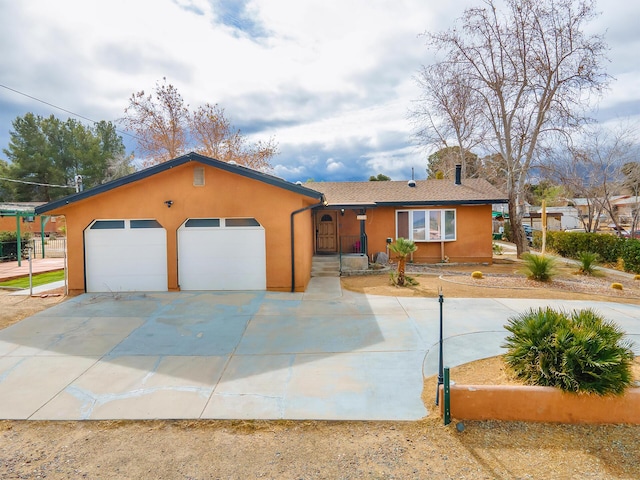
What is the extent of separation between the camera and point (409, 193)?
1753cm

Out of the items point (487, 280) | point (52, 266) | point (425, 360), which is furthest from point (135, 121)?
point (425, 360)

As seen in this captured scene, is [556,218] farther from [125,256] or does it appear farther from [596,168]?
[125,256]

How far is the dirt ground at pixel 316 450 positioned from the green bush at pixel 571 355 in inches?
18.5

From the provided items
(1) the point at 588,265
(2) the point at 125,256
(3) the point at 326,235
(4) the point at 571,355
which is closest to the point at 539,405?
(4) the point at 571,355

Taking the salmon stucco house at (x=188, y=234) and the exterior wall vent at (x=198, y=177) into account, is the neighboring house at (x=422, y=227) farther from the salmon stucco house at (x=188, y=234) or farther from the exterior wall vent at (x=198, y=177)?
the exterior wall vent at (x=198, y=177)

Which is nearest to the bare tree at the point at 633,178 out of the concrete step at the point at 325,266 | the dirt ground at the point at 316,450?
the concrete step at the point at 325,266

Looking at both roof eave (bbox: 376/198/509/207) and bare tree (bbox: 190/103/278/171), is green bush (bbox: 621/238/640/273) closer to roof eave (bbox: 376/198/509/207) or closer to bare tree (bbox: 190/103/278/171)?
roof eave (bbox: 376/198/509/207)

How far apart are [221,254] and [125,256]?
2.81m

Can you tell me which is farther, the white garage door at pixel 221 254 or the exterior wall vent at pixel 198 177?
the white garage door at pixel 221 254

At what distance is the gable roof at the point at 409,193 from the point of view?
16625mm

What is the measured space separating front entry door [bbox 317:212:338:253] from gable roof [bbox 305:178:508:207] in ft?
3.23

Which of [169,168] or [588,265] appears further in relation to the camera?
[588,265]

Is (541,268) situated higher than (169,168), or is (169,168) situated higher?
(169,168)

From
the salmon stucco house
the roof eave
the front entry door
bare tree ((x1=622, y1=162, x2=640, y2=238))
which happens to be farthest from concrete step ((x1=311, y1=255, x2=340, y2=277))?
bare tree ((x1=622, y1=162, x2=640, y2=238))
